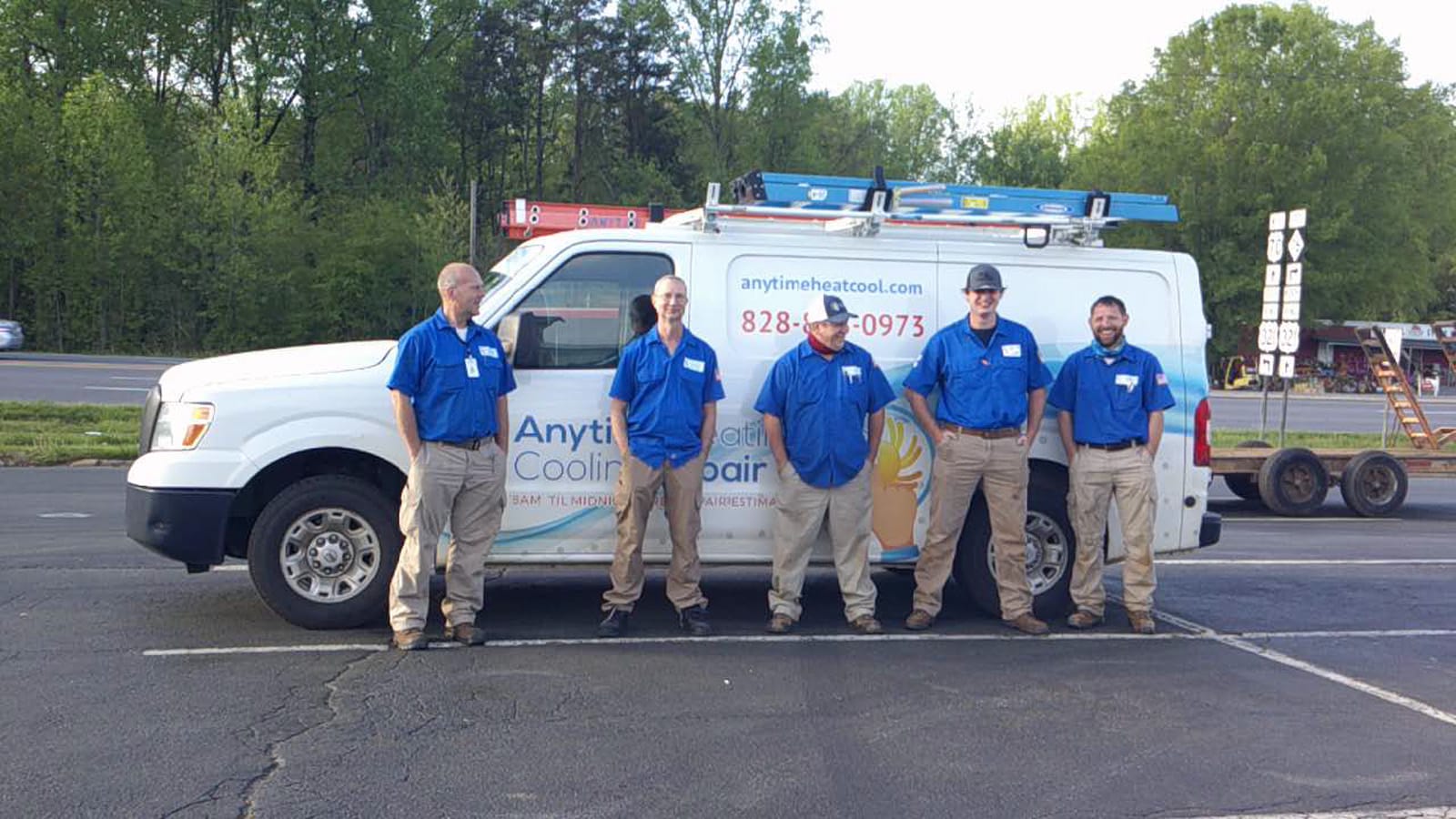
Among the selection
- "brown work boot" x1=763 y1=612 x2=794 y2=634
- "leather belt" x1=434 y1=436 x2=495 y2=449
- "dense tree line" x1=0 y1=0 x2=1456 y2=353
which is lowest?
"brown work boot" x1=763 y1=612 x2=794 y2=634

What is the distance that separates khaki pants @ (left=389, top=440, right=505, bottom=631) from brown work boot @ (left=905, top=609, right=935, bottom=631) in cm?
238

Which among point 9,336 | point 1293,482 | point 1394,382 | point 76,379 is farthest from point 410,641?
point 9,336

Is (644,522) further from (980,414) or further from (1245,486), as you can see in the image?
(1245,486)

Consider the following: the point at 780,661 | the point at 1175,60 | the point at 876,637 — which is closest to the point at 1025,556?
the point at 876,637

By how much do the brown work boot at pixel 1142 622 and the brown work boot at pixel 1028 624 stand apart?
0.53m

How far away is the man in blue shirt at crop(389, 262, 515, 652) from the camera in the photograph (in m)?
6.12

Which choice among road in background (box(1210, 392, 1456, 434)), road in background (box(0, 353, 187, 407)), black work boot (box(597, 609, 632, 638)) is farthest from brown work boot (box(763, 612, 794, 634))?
road in background (box(1210, 392, 1456, 434))

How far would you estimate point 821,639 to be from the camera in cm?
680

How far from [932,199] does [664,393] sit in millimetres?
2151

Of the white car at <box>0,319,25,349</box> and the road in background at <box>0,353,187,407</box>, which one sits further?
the white car at <box>0,319,25,349</box>

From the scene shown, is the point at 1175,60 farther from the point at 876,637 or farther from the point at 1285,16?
the point at 876,637

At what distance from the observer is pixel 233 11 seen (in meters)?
46.4

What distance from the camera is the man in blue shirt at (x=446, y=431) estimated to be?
6121mm

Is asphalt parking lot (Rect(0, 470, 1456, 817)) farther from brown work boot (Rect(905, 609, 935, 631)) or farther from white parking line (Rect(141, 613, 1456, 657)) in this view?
brown work boot (Rect(905, 609, 935, 631))
